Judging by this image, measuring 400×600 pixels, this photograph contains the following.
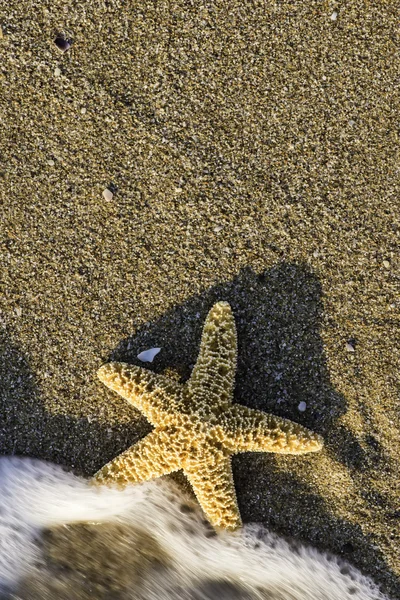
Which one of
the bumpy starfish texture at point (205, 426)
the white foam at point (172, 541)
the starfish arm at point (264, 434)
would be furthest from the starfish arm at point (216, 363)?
the white foam at point (172, 541)

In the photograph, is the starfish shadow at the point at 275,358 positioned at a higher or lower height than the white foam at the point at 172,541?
higher

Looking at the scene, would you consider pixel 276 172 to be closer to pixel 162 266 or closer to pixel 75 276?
pixel 162 266

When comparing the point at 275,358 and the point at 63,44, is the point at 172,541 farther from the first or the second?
the point at 63,44

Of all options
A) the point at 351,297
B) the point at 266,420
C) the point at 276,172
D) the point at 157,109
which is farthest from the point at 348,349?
the point at 157,109

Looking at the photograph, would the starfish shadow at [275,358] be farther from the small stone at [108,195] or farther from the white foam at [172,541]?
the small stone at [108,195]

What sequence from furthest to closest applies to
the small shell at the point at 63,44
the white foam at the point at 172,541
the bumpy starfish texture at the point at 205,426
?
the white foam at the point at 172,541 < the small shell at the point at 63,44 < the bumpy starfish texture at the point at 205,426

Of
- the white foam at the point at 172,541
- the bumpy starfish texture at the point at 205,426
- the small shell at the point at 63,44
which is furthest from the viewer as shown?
the white foam at the point at 172,541

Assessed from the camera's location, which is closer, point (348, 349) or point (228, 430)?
point (228, 430)
